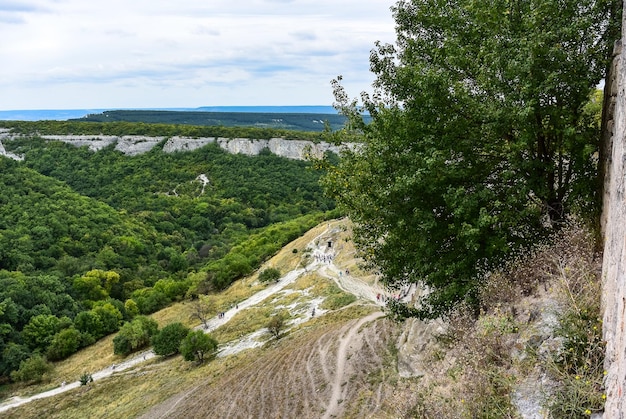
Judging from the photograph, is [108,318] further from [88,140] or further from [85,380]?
[88,140]

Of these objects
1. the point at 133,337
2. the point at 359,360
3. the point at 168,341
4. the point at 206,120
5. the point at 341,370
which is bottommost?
the point at 133,337

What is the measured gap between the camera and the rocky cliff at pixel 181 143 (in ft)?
338

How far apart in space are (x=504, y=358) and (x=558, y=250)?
226cm

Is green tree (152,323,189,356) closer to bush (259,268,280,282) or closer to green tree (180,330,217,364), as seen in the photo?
green tree (180,330,217,364)

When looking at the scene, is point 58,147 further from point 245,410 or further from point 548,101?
point 548,101

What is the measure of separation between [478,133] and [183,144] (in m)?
104

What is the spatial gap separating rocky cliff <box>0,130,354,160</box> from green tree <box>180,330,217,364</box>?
7558 centimetres

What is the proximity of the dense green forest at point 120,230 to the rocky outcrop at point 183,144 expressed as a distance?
220 cm

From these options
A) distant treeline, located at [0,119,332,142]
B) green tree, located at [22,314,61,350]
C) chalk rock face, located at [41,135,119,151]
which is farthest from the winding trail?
chalk rock face, located at [41,135,119,151]

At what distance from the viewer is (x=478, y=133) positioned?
28.6 feet

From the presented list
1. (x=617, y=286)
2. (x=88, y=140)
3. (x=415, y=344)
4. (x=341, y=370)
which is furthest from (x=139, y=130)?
(x=617, y=286)

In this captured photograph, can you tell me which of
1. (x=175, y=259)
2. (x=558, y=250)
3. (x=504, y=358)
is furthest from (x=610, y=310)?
(x=175, y=259)

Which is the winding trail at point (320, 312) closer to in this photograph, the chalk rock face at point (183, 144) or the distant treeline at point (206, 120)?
the chalk rock face at point (183, 144)

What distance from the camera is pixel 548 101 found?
26.2 feet
